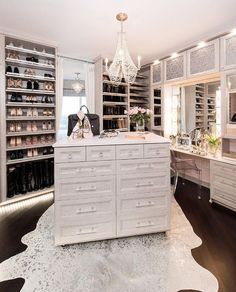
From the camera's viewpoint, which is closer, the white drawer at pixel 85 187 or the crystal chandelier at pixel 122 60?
the white drawer at pixel 85 187

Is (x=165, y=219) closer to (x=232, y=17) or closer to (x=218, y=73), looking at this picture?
(x=218, y=73)

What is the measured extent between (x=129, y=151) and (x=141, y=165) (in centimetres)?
20

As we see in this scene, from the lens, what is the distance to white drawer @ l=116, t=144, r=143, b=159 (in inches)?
87.0

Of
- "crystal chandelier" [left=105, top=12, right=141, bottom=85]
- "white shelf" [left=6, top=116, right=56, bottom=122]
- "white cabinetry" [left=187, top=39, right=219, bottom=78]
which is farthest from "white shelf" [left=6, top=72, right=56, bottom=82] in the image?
"white cabinetry" [left=187, top=39, right=219, bottom=78]

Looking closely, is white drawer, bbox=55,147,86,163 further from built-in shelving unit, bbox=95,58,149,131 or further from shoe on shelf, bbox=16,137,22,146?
built-in shelving unit, bbox=95,58,149,131

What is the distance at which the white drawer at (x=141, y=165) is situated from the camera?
2223mm

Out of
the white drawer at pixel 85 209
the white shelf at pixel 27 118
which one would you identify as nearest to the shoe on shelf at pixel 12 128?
the white shelf at pixel 27 118

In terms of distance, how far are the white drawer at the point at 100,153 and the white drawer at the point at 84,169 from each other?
4 centimetres

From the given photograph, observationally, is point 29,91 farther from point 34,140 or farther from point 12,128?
point 34,140

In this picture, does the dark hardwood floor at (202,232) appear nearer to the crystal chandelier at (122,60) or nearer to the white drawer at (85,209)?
the white drawer at (85,209)

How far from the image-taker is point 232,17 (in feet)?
9.09

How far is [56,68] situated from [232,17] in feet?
9.36

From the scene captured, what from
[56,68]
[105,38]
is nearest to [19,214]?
[56,68]

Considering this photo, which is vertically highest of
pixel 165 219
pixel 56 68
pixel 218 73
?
pixel 56 68
